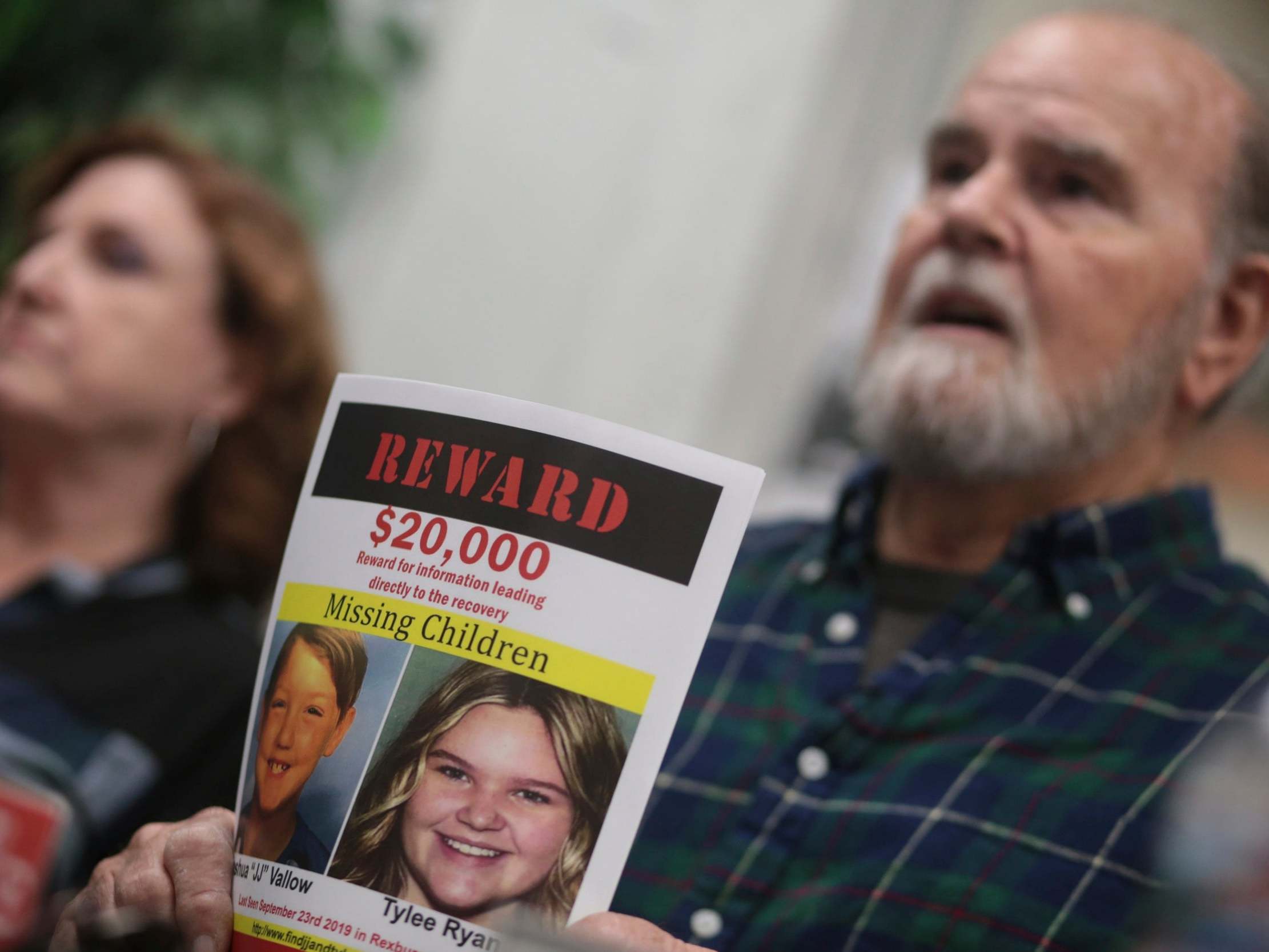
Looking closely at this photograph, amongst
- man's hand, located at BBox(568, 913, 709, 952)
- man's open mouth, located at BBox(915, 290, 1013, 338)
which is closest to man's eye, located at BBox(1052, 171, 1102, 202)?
man's open mouth, located at BBox(915, 290, 1013, 338)

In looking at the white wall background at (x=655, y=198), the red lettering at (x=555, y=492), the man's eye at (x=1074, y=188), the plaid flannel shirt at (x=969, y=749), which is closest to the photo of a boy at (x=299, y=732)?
the red lettering at (x=555, y=492)

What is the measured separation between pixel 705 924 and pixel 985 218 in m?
0.57

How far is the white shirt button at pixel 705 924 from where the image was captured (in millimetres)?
762

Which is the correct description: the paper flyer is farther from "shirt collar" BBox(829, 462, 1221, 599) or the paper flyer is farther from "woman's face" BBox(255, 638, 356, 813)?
"shirt collar" BBox(829, 462, 1221, 599)

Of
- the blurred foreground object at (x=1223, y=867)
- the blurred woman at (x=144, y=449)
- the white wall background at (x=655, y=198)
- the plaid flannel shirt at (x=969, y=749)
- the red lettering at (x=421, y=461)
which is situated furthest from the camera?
the white wall background at (x=655, y=198)

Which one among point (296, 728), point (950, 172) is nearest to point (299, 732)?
point (296, 728)

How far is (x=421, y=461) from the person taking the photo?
0.55 m

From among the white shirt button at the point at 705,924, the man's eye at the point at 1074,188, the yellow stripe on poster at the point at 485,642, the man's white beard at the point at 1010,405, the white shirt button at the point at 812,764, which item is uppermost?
the man's eye at the point at 1074,188

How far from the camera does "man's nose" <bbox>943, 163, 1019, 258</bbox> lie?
945 millimetres

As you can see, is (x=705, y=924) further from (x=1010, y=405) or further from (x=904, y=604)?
(x=1010, y=405)

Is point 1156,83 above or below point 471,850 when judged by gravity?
above

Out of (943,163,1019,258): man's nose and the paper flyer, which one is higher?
(943,163,1019,258): man's nose

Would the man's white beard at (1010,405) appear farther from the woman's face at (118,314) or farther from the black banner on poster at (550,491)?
the woman's face at (118,314)

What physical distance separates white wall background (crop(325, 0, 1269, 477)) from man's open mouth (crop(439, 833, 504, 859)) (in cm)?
124
